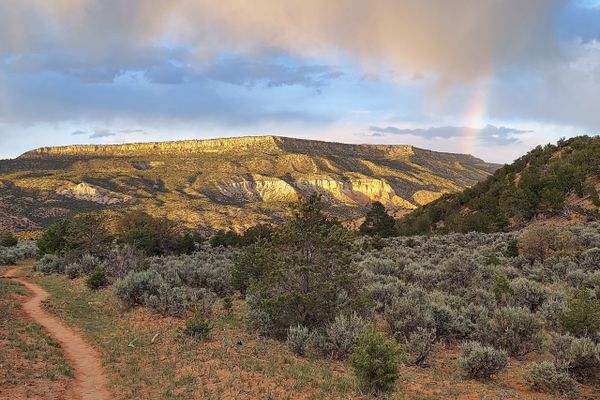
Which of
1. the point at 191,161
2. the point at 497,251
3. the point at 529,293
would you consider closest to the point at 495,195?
the point at 497,251

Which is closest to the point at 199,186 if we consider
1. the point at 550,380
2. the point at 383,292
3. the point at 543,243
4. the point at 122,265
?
the point at 122,265

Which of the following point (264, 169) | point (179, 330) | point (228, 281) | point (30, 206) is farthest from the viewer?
point (264, 169)

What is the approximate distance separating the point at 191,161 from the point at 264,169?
32.5 meters

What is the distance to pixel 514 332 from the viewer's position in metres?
11.2

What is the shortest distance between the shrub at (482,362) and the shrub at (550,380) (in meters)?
0.59

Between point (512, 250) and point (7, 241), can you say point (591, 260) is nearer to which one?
point (512, 250)

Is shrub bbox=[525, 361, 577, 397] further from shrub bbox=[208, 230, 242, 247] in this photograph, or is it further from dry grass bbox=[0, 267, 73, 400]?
shrub bbox=[208, 230, 242, 247]

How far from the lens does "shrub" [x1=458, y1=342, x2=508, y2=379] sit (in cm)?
923

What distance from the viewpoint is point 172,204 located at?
124312 mm

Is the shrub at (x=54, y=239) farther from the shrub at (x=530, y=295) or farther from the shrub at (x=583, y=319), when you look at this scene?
the shrub at (x=583, y=319)

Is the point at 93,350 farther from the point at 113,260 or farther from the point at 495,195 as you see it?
the point at 495,195

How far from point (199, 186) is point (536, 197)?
414 feet

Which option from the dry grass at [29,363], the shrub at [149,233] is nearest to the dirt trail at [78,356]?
the dry grass at [29,363]

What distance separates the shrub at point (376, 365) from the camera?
7.80 m
